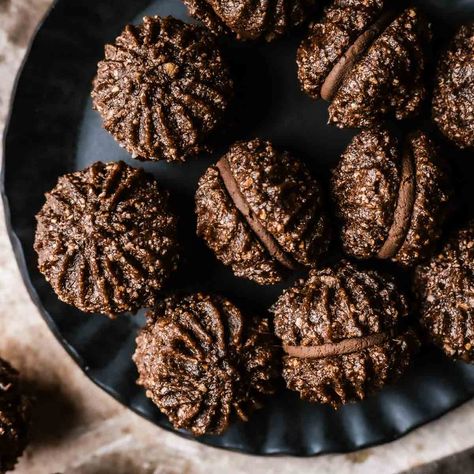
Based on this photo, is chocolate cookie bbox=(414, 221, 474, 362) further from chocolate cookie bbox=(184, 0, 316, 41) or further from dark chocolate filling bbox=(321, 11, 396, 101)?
chocolate cookie bbox=(184, 0, 316, 41)

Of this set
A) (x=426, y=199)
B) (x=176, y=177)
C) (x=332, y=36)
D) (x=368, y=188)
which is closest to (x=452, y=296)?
(x=426, y=199)

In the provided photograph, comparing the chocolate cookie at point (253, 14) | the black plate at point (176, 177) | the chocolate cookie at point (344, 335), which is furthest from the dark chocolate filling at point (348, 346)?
the chocolate cookie at point (253, 14)

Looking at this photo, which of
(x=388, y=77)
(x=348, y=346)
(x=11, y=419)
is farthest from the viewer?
(x=11, y=419)

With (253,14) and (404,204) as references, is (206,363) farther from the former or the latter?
(253,14)

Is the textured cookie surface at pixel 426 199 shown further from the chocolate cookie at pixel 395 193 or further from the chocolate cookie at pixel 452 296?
the chocolate cookie at pixel 452 296

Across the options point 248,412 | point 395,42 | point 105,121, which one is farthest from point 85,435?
point 395,42

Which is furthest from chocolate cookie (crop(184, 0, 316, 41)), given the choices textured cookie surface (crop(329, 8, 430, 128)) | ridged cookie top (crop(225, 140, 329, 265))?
ridged cookie top (crop(225, 140, 329, 265))
